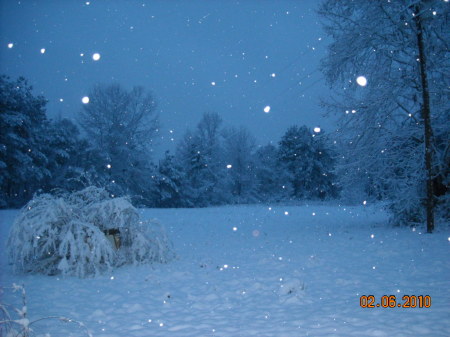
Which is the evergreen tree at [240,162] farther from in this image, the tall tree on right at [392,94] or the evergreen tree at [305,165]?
the tall tree on right at [392,94]

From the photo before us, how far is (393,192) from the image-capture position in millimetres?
11938

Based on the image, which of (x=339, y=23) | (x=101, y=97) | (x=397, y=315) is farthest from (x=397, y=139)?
(x=101, y=97)

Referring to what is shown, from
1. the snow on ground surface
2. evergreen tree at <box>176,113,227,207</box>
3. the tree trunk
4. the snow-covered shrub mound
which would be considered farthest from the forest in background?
the snow on ground surface

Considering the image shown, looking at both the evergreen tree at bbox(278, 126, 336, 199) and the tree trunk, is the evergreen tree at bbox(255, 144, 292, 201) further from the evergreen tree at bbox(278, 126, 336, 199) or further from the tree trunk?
the tree trunk

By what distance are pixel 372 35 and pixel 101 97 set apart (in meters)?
25.9

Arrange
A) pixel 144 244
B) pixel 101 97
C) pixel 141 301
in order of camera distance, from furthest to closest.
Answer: pixel 101 97 < pixel 144 244 < pixel 141 301

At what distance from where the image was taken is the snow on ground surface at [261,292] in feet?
13.3

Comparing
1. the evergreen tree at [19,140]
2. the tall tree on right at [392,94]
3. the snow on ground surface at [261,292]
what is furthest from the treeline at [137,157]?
the snow on ground surface at [261,292]

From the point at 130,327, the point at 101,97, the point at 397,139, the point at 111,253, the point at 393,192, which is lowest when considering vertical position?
the point at 130,327

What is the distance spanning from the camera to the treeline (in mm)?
24594

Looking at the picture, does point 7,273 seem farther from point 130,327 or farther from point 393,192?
point 393,192
